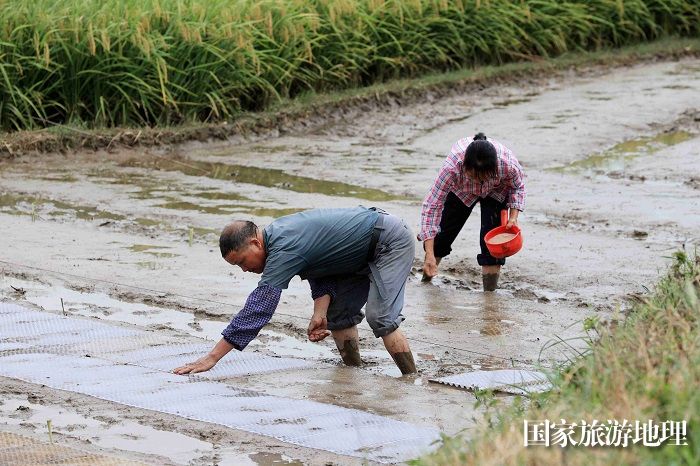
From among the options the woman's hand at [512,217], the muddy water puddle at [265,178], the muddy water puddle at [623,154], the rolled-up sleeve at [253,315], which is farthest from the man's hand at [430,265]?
the muddy water puddle at [623,154]

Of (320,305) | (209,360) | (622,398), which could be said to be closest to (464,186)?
(320,305)

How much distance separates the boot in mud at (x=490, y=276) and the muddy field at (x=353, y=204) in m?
0.08

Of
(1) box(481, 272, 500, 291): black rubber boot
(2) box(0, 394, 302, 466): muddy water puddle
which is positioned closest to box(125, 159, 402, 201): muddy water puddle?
(1) box(481, 272, 500, 291): black rubber boot

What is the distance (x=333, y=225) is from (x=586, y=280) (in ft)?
8.76

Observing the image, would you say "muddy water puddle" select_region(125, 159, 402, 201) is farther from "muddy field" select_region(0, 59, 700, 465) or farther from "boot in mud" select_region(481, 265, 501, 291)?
"boot in mud" select_region(481, 265, 501, 291)

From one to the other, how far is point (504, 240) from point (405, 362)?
5.60ft

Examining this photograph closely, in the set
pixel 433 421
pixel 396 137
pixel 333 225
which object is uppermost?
pixel 333 225

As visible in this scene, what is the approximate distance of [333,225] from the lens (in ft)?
19.7

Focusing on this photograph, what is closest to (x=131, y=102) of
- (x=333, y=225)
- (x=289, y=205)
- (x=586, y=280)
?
(x=289, y=205)

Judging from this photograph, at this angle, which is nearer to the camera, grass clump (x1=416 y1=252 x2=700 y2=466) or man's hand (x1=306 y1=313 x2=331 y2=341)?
grass clump (x1=416 y1=252 x2=700 y2=466)

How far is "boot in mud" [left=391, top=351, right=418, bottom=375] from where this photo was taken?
6.20 m

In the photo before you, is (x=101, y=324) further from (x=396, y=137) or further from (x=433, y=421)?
(x=396, y=137)

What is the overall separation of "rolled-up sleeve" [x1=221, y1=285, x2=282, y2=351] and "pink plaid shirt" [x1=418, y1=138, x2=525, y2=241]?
2211 millimetres

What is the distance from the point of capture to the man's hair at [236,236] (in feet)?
18.6
